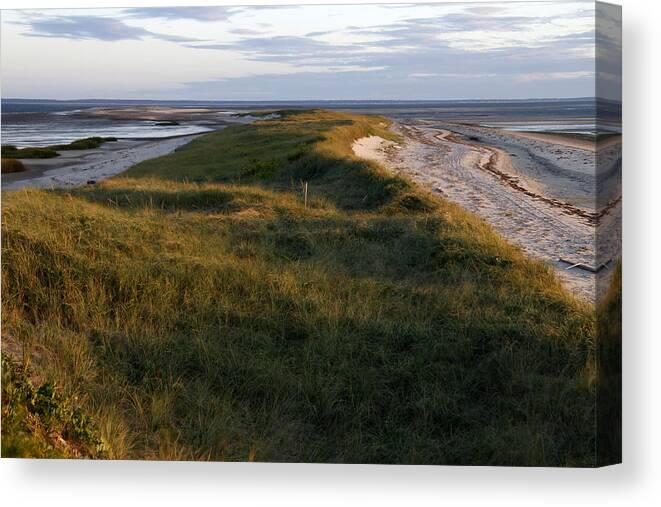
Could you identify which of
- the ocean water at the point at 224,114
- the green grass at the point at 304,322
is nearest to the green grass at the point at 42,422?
the green grass at the point at 304,322

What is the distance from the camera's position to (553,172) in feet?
18.3

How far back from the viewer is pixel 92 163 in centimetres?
660

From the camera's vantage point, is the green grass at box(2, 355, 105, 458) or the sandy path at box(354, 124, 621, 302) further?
the sandy path at box(354, 124, 621, 302)

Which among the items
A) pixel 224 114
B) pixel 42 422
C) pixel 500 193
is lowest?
pixel 42 422

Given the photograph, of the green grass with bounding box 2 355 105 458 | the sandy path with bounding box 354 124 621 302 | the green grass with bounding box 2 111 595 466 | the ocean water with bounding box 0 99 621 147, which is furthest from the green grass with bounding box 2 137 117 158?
the sandy path with bounding box 354 124 621 302

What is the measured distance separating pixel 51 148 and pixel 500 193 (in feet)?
12.1

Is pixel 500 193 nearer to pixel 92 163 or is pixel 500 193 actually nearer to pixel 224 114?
pixel 224 114

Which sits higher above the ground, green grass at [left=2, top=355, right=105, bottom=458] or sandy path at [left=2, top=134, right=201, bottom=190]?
sandy path at [left=2, top=134, right=201, bottom=190]

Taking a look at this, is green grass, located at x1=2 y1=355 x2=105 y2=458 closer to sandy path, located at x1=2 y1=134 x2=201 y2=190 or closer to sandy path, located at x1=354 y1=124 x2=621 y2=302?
sandy path, located at x1=2 y1=134 x2=201 y2=190

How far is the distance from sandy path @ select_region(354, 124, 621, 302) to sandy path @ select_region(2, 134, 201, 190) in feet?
5.72

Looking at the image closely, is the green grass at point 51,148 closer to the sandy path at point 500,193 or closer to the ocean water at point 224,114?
the ocean water at point 224,114

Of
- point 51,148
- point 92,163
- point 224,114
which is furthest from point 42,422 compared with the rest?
point 224,114

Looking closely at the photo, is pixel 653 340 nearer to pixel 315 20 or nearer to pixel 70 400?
pixel 315 20

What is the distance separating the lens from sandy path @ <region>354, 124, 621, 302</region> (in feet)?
17.5
